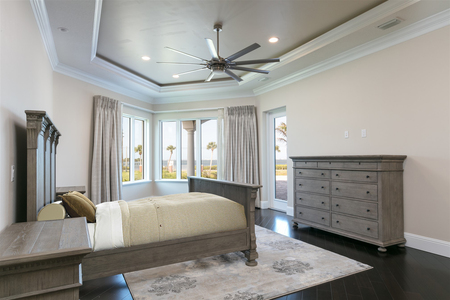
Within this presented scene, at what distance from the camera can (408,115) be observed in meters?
3.38

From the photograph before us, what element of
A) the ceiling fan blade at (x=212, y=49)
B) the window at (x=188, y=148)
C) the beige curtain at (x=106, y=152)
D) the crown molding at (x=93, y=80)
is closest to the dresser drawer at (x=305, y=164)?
the ceiling fan blade at (x=212, y=49)

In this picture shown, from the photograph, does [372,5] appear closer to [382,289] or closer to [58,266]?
[382,289]

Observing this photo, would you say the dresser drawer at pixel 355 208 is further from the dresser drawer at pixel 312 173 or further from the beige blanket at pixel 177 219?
the beige blanket at pixel 177 219

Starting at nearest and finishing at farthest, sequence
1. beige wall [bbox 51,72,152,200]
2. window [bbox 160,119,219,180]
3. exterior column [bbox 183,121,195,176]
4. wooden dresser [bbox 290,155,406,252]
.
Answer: wooden dresser [bbox 290,155,406,252]
beige wall [bbox 51,72,152,200]
window [bbox 160,119,219,180]
exterior column [bbox 183,121,195,176]

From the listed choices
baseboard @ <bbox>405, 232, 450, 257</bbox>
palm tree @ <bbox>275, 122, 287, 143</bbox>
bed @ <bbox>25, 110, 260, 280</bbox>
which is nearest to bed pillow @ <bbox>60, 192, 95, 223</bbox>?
bed @ <bbox>25, 110, 260, 280</bbox>

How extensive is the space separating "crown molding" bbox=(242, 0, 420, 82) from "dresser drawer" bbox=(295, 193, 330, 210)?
7.26 ft

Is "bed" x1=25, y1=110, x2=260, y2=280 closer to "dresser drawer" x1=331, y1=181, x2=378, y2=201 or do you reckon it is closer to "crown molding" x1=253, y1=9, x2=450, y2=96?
"dresser drawer" x1=331, y1=181, x2=378, y2=201

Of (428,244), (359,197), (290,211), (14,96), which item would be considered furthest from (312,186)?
(14,96)

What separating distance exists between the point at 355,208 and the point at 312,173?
833 millimetres

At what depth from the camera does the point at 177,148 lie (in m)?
7.36

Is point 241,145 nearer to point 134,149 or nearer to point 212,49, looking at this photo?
point 134,149

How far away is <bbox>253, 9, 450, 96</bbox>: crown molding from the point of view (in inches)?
121

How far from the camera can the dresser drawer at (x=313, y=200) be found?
388 centimetres

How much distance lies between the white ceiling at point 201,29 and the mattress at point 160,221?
7.07 ft
